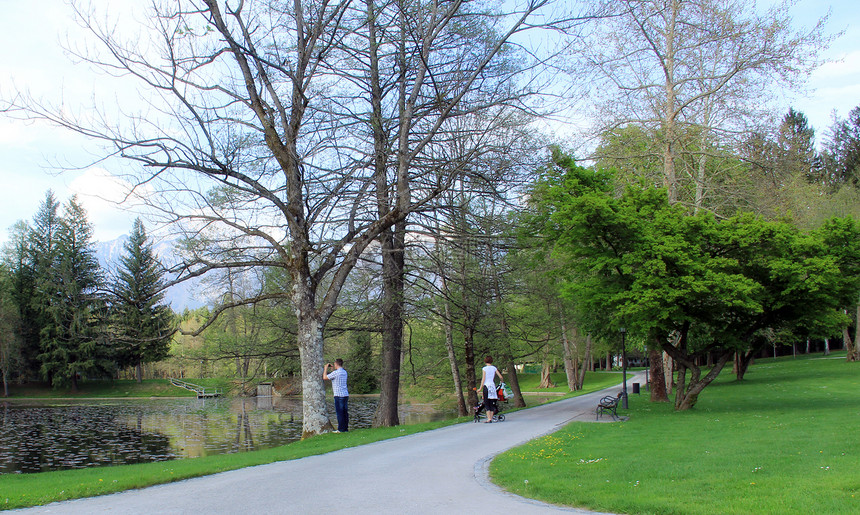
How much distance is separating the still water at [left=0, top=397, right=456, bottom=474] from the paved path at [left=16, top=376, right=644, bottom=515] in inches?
402

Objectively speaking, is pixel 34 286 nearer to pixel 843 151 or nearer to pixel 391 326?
pixel 391 326

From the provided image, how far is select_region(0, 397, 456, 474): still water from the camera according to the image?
17984mm

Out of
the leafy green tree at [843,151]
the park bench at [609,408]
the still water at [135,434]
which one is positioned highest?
the leafy green tree at [843,151]

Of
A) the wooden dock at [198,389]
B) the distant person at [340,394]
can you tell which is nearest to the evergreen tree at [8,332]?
the wooden dock at [198,389]

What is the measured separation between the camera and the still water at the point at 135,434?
17984 mm

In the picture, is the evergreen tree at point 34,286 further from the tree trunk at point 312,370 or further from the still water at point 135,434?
the tree trunk at point 312,370

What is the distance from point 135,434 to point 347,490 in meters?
20.9

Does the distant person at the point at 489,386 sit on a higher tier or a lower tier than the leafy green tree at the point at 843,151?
lower

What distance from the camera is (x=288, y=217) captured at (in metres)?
14.4

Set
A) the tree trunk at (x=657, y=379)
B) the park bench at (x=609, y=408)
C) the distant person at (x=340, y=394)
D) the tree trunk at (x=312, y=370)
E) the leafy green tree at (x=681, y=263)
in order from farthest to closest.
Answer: the tree trunk at (x=657, y=379) < the park bench at (x=609, y=408) < the leafy green tree at (x=681, y=263) < the distant person at (x=340, y=394) < the tree trunk at (x=312, y=370)

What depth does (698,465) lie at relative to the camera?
8.33 m

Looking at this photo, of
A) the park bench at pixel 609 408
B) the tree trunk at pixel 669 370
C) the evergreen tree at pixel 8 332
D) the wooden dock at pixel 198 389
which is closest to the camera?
the park bench at pixel 609 408

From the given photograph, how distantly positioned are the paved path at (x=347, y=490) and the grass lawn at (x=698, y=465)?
59 centimetres

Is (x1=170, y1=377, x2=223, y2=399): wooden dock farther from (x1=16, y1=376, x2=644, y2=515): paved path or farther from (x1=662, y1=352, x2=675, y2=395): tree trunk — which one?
(x1=16, y1=376, x2=644, y2=515): paved path
